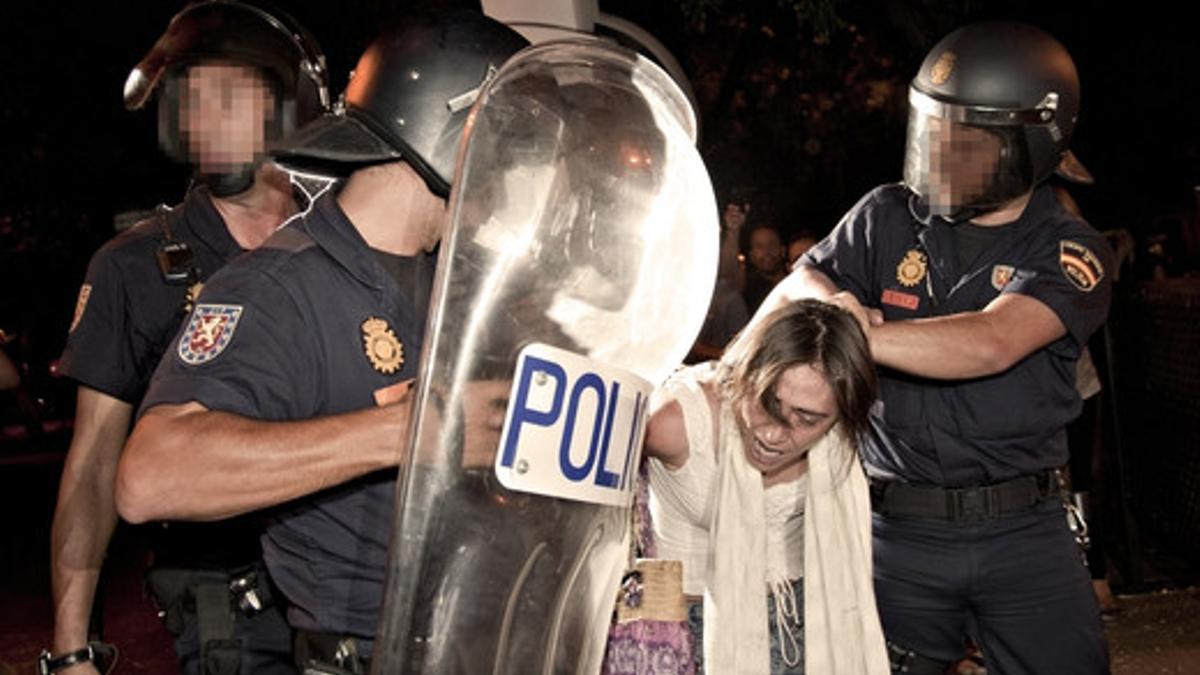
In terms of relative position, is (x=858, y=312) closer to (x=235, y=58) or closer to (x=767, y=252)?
(x=235, y=58)

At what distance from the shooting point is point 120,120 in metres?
21.0

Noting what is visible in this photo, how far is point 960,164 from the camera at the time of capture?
3.89m

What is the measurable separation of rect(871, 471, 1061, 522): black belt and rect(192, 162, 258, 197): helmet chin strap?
214cm

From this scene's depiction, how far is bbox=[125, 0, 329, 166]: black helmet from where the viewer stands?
11.3 ft

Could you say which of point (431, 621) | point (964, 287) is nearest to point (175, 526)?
point (431, 621)

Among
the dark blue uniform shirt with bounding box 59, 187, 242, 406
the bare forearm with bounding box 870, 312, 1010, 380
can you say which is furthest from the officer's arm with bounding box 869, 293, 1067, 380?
the dark blue uniform shirt with bounding box 59, 187, 242, 406

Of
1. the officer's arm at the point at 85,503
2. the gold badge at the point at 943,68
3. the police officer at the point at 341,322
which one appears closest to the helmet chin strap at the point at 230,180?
the officer's arm at the point at 85,503

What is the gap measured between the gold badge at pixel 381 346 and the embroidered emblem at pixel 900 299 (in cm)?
217

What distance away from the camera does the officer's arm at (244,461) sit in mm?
1985

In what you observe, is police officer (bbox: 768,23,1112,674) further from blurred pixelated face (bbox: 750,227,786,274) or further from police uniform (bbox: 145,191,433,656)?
blurred pixelated face (bbox: 750,227,786,274)

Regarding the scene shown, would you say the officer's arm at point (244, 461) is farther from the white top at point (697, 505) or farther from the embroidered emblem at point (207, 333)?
the white top at point (697, 505)

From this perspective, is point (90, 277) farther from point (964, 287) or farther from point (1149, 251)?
point (1149, 251)

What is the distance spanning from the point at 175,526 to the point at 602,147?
6.36 feet

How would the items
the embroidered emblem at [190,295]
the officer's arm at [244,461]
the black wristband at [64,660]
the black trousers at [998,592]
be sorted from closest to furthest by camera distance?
1. the officer's arm at [244,461]
2. the black wristband at [64,660]
3. the embroidered emblem at [190,295]
4. the black trousers at [998,592]
